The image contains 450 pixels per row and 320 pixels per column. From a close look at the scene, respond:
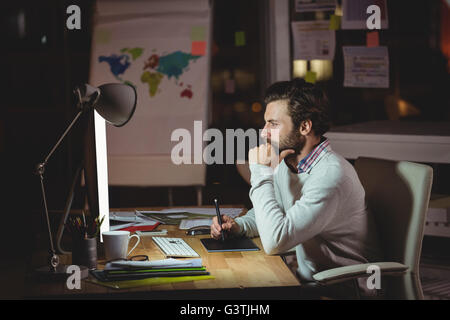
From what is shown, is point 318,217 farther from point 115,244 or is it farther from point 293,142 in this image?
point 115,244

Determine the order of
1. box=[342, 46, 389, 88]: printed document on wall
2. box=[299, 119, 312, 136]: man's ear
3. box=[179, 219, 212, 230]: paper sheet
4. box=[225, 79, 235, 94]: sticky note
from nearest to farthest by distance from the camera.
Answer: box=[299, 119, 312, 136]: man's ear < box=[179, 219, 212, 230]: paper sheet < box=[342, 46, 389, 88]: printed document on wall < box=[225, 79, 235, 94]: sticky note

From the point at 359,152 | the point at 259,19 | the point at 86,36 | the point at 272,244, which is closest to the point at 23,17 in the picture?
the point at 86,36

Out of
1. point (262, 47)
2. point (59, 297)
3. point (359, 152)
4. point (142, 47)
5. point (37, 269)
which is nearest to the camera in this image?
point (59, 297)

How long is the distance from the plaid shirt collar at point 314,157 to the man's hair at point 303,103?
79 mm

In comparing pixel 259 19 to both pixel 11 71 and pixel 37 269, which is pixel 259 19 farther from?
pixel 37 269

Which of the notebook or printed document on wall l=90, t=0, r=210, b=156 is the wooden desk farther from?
printed document on wall l=90, t=0, r=210, b=156

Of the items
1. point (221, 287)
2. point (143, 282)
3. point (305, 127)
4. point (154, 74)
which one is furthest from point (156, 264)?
point (154, 74)

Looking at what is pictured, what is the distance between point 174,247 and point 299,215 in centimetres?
42

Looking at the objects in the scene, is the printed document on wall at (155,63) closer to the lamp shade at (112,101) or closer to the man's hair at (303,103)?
the man's hair at (303,103)

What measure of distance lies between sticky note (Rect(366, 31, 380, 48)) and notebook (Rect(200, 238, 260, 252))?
2.45m

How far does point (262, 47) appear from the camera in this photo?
4.34 meters

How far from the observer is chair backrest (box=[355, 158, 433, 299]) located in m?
1.73

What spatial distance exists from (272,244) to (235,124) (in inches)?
115

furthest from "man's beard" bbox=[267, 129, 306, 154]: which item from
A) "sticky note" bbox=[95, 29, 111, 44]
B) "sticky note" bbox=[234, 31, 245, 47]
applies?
"sticky note" bbox=[234, 31, 245, 47]
